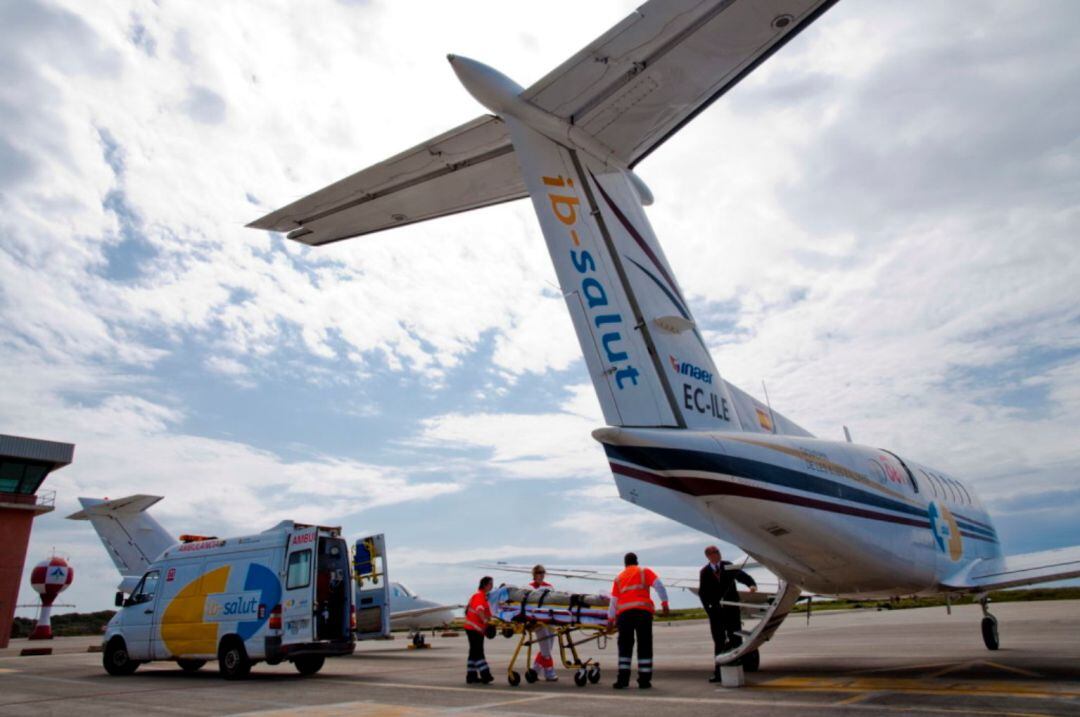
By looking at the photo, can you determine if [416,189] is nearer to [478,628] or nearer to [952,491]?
[478,628]

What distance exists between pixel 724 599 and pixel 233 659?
25.0 ft

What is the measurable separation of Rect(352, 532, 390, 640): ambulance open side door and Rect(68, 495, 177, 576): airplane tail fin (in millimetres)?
8749

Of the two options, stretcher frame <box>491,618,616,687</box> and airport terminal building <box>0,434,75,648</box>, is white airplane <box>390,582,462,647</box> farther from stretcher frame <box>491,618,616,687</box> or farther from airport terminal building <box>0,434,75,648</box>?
airport terminal building <box>0,434,75,648</box>

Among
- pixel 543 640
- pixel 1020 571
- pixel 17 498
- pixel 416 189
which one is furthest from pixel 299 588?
pixel 17 498

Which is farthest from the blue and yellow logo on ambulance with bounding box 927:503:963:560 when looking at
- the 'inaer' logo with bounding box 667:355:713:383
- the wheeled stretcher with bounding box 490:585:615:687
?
the wheeled stretcher with bounding box 490:585:615:687

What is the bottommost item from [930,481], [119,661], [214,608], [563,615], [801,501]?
[119,661]

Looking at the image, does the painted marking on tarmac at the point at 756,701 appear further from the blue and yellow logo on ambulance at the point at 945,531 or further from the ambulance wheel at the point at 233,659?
the blue and yellow logo on ambulance at the point at 945,531

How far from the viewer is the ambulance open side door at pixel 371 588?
43.9 feet

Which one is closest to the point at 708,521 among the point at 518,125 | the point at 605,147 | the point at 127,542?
the point at 605,147

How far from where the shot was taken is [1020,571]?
9.46 metres

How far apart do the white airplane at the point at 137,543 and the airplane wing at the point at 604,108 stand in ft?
A: 49.5

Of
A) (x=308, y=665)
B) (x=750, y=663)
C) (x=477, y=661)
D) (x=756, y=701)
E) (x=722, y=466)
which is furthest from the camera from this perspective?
(x=308, y=665)

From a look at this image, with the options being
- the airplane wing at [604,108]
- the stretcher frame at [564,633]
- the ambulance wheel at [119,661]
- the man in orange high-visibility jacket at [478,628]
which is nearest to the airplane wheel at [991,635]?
the stretcher frame at [564,633]

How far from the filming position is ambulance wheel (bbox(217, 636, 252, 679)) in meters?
10.7
